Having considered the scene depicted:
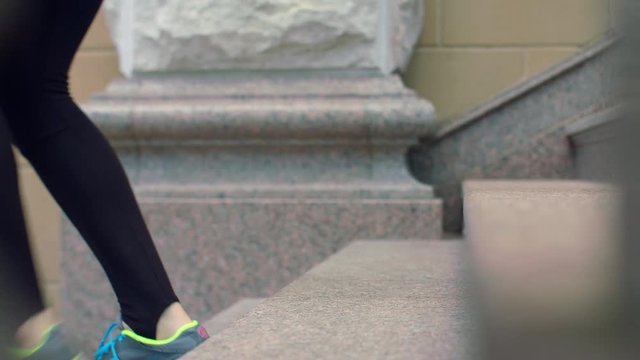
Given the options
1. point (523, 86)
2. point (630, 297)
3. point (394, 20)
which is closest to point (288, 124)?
point (394, 20)

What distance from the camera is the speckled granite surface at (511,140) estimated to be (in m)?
2.74

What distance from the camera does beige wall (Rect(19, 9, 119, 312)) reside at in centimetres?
325

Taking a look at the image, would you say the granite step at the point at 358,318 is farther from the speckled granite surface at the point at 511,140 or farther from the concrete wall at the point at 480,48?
the concrete wall at the point at 480,48

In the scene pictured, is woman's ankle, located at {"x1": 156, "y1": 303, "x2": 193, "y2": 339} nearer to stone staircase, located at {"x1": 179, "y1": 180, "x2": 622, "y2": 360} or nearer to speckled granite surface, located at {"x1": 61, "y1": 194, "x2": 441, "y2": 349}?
stone staircase, located at {"x1": 179, "y1": 180, "x2": 622, "y2": 360}

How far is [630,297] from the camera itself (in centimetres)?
49

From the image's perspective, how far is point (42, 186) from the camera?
3.36 m

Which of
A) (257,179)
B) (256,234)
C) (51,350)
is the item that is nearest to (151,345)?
(51,350)

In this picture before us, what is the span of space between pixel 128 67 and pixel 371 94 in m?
0.86

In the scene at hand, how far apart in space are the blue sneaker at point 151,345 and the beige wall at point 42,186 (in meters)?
1.94

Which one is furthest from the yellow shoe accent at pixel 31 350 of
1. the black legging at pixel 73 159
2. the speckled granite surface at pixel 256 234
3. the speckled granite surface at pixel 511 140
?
the speckled granite surface at pixel 511 140

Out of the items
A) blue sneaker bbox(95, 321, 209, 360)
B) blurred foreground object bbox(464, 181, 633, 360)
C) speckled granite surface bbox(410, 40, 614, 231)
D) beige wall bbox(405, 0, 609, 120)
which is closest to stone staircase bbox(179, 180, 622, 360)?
blurred foreground object bbox(464, 181, 633, 360)

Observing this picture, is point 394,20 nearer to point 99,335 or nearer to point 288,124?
point 288,124

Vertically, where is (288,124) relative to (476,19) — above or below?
below

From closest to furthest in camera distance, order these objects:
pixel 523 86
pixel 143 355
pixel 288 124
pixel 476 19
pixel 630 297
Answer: pixel 630 297, pixel 143 355, pixel 288 124, pixel 523 86, pixel 476 19
